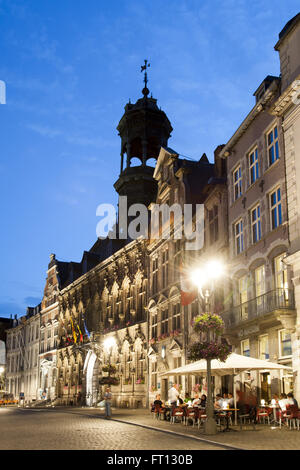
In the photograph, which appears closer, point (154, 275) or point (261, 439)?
point (261, 439)

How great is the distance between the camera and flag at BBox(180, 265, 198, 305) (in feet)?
119

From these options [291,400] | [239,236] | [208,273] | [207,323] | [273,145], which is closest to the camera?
[207,323]

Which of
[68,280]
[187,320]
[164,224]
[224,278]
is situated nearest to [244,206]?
[224,278]

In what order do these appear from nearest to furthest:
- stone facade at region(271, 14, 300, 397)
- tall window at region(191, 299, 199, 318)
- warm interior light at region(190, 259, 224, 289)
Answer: warm interior light at region(190, 259, 224, 289)
stone facade at region(271, 14, 300, 397)
tall window at region(191, 299, 199, 318)

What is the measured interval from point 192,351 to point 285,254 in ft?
25.1

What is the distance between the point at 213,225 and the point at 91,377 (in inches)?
1066

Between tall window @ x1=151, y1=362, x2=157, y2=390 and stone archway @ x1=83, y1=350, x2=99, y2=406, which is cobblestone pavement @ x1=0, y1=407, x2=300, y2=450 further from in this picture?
stone archway @ x1=83, y1=350, x2=99, y2=406

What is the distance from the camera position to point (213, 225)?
34.5 meters

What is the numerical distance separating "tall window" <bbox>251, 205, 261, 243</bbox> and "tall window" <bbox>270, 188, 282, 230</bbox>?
1.42 meters

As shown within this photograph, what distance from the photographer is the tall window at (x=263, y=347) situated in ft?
86.6

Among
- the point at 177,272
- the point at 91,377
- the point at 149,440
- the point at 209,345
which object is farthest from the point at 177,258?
the point at 149,440

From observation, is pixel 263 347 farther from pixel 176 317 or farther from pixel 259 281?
pixel 176 317

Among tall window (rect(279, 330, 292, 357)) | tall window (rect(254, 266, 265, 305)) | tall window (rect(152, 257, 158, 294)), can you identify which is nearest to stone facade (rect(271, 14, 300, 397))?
tall window (rect(279, 330, 292, 357))
